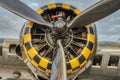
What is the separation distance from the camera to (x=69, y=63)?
9664 millimetres

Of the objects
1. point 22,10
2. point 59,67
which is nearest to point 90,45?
point 59,67

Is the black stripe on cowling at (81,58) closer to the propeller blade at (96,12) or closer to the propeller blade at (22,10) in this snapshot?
the propeller blade at (96,12)

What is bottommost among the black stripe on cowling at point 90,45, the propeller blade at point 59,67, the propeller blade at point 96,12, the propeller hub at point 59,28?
the propeller blade at point 59,67

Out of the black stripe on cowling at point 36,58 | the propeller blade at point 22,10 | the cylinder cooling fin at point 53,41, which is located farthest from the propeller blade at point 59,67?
the propeller blade at point 22,10

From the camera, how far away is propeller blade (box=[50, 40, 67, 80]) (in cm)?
762

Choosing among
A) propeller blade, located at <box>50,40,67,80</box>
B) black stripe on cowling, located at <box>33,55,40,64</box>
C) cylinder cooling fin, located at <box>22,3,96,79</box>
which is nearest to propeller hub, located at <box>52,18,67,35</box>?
cylinder cooling fin, located at <box>22,3,96,79</box>

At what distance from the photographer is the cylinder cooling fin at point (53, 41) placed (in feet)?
31.9

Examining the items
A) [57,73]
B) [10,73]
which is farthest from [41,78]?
[57,73]

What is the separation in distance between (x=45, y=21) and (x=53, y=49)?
0.93 m

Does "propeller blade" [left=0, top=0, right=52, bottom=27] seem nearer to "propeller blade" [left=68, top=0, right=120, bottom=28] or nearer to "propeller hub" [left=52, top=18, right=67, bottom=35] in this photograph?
"propeller hub" [left=52, top=18, right=67, bottom=35]

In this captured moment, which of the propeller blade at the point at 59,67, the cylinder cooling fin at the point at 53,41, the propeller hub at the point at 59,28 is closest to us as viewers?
the propeller blade at the point at 59,67

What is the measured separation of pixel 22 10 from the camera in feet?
32.0

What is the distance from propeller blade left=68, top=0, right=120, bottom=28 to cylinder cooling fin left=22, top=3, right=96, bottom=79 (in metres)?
0.47

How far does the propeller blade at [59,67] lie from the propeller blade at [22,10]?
103 cm
